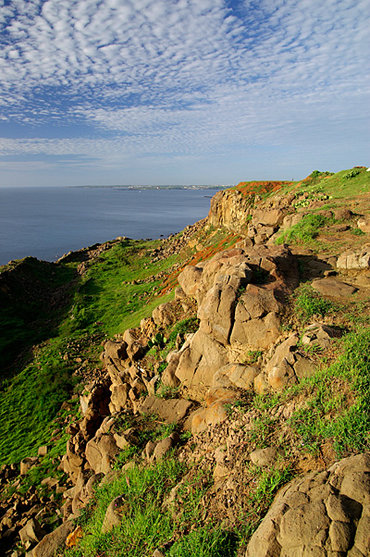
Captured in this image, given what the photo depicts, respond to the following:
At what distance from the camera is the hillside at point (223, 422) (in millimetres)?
4691

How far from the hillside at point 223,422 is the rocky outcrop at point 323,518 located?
0.02m

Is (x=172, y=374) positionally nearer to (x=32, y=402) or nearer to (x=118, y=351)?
(x=118, y=351)

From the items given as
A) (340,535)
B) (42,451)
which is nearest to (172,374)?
(340,535)

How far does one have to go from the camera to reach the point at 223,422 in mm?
7145

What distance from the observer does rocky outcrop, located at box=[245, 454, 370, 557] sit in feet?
12.2

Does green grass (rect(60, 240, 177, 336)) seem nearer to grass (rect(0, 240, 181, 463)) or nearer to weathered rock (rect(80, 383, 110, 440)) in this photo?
grass (rect(0, 240, 181, 463))

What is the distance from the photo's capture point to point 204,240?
4156cm

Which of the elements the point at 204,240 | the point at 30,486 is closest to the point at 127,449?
the point at 30,486

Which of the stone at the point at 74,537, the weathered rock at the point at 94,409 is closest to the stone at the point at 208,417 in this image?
the stone at the point at 74,537

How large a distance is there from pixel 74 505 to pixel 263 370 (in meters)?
7.10

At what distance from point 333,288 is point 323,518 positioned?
24.4ft

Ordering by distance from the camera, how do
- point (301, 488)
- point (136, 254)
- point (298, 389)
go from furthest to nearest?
point (136, 254) < point (298, 389) < point (301, 488)

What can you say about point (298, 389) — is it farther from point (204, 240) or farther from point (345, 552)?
point (204, 240)

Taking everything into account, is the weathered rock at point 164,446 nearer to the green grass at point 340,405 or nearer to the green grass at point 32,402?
the green grass at point 340,405
